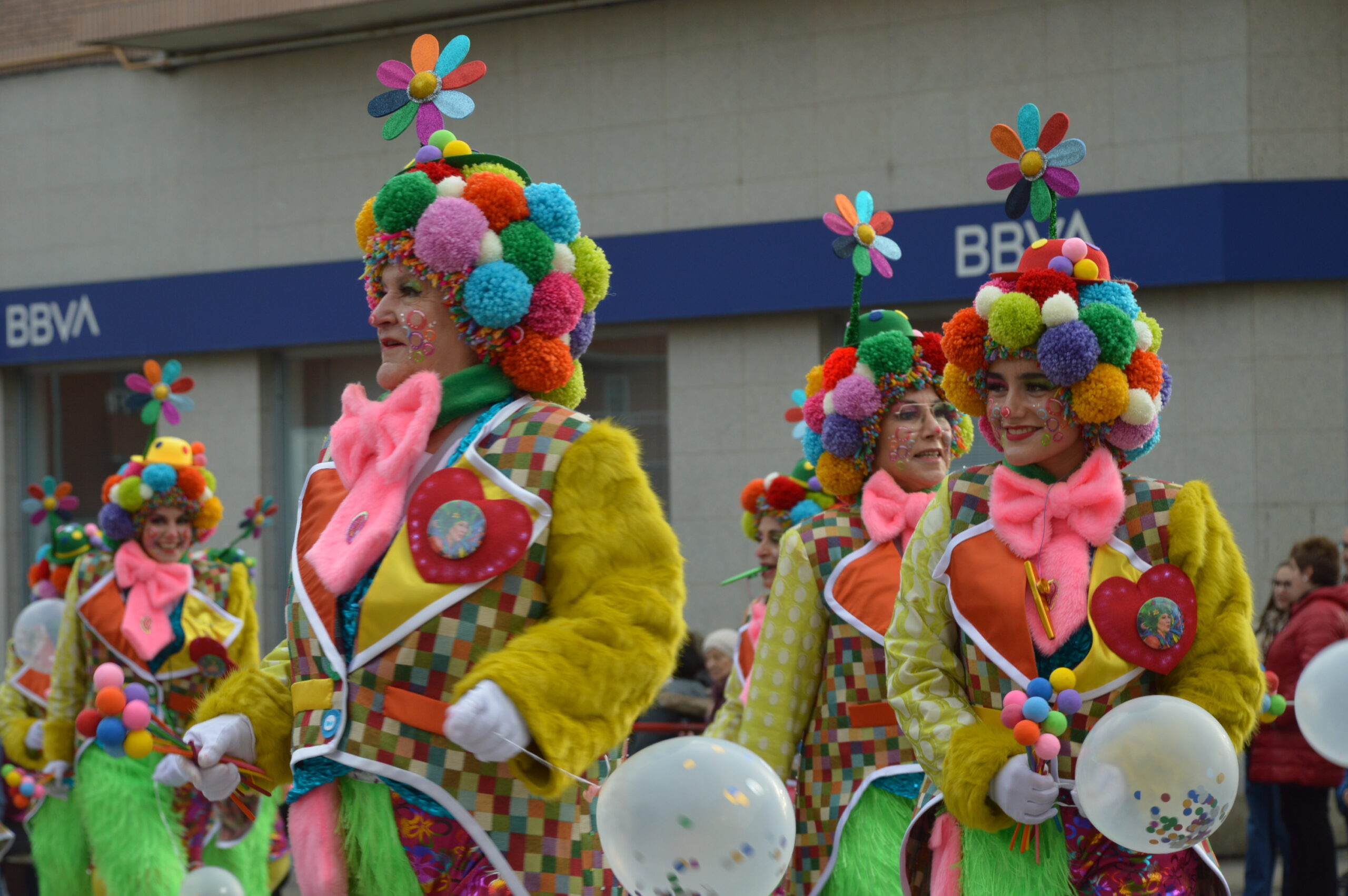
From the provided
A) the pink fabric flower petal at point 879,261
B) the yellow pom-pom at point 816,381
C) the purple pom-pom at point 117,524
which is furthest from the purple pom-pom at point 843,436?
the purple pom-pom at point 117,524

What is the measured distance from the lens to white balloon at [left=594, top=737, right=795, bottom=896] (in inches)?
117

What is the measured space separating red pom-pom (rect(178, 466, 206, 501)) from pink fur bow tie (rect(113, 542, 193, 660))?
1.05 feet

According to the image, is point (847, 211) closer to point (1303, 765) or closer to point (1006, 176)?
point (1006, 176)

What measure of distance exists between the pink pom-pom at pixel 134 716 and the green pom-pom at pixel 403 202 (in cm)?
112

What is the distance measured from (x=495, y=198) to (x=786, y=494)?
13.7ft

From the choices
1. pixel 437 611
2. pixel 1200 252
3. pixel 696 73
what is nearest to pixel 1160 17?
pixel 1200 252

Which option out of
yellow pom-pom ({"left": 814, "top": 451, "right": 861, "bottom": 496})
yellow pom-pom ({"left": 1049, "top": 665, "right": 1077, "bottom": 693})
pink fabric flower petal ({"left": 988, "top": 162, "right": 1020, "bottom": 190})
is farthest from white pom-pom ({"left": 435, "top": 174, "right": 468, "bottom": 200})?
yellow pom-pom ({"left": 814, "top": 451, "right": 861, "bottom": 496})

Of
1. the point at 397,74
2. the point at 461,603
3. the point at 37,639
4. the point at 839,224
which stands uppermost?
the point at 397,74

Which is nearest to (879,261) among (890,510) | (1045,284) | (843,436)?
(843,436)

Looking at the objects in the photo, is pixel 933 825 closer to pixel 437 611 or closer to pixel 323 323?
pixel 437 611

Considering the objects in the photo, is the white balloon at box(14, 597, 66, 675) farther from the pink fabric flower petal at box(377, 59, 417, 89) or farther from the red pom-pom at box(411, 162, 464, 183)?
the red pom-pom at box(411, 162, 464, 183)

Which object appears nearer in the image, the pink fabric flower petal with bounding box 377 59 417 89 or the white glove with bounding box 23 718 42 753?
the pink fabric flower petal with bounding box 377 59 417 89

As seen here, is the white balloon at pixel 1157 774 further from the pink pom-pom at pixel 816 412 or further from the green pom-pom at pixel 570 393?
the pink pom-pom at pixel 816 412

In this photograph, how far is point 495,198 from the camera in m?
3.57
